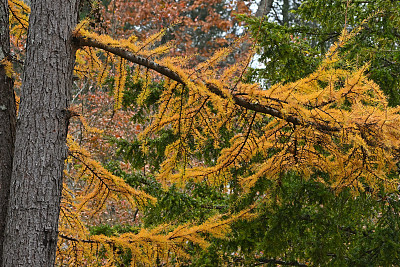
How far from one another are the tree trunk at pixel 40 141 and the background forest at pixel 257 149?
17 cm

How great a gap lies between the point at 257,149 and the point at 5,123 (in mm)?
1964

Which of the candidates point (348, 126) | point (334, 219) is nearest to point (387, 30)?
point (334, 219)

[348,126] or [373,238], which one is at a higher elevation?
[348,126]

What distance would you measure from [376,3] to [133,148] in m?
3.93

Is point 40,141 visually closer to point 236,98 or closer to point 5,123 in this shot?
point 5,123

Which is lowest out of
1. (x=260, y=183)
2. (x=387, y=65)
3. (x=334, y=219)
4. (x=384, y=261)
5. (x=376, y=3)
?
(x=384, y=261)

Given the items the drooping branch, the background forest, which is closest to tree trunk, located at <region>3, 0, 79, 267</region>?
the background forest

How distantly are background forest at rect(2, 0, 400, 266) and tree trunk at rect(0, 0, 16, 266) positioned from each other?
262 millimetres

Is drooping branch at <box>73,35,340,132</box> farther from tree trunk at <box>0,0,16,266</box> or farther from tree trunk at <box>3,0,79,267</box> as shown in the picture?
tree trunk at <box>0,0,16,266</box>

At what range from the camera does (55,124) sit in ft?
9.66

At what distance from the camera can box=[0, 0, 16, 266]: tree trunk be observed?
10.0 feet

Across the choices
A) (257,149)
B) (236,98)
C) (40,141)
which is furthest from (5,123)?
(257,149)

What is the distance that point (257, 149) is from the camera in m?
3.37

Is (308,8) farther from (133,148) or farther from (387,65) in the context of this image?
(133,148)
